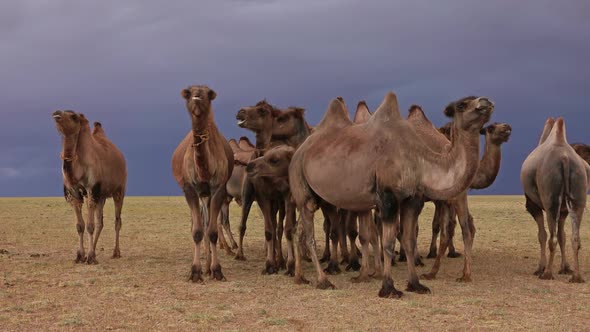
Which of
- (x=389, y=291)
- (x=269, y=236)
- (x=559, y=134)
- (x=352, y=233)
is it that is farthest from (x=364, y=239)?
(x=559, y=134)

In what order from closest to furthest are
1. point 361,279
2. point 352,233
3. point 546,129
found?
1. point 361,279
2. point 352,233
3. point 546,129

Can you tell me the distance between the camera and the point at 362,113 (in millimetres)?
13648

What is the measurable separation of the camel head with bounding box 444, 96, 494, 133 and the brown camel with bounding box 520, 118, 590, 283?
3385 mm

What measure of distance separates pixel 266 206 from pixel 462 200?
3659mm

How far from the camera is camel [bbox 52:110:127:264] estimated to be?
43.7 ft

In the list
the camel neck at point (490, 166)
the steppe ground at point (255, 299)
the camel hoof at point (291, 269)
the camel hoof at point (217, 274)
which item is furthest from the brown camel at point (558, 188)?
the camel hoof at point (217, 274)

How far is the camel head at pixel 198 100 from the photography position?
1070 centimetres

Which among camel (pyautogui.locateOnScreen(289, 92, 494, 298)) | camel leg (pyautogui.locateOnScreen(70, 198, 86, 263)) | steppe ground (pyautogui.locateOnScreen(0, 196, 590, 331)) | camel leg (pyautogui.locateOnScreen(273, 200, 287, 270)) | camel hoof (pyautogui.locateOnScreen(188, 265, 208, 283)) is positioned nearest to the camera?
steppe ground (pyautogui.locateOnScreen(0, 196, 590, 331))

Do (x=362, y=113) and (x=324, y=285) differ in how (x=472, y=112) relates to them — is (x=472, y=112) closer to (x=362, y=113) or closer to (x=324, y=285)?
(x=324, y=285)

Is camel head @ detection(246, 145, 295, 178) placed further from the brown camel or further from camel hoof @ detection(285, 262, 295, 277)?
the brown camel

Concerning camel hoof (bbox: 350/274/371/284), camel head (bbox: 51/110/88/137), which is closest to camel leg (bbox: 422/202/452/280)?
camel hoof (bbox: 350/274/371/284)

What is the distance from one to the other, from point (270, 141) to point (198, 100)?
2438mm

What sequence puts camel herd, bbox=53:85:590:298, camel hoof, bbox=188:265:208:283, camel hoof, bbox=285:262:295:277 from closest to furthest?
camel herd, bbox=53:85:590:298 < camel hoof, bbox=188:265:208:283 < camel hoof, bbox=285:262:295:277

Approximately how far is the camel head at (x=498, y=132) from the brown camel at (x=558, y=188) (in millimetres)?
1196
